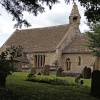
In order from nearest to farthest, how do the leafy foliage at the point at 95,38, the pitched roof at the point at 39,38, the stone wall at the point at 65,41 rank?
1. the leafy foliage at the point at 95,38
2. the stone wall at the point at 65,41
3. the pitched roof at the point at 39,38

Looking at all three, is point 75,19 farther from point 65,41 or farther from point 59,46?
point 59,46

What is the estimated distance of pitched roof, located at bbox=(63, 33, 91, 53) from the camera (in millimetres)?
46812

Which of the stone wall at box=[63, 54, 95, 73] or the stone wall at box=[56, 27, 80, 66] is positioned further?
the stone wall at box=[56, 27, 80, 66]

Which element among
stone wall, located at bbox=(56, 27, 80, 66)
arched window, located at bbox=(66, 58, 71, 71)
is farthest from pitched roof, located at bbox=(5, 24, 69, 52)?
arched window, located at bbox=(66, 58, 71, 71)

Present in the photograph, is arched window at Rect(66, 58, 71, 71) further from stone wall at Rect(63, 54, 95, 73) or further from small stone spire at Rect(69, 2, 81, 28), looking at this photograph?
small stone spire at Rect(69, 2, 81, 28)

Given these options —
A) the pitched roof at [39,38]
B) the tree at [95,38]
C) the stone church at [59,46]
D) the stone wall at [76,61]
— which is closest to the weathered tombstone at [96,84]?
the tree at [95,38]

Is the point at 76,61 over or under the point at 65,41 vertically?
under

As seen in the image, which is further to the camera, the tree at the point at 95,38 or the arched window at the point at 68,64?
the arched window at the point at 68,64

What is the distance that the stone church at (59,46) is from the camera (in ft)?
154

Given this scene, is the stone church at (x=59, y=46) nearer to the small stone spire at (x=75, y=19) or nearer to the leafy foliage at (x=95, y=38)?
the small stone spire at (x=75, y=19)

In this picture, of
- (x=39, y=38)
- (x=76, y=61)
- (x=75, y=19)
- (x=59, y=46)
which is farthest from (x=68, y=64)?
(x=75, y=19)

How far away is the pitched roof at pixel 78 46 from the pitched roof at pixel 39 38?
2310 millimetres

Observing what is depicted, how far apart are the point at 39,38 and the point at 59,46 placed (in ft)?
21.8

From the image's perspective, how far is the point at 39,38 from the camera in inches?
2117
